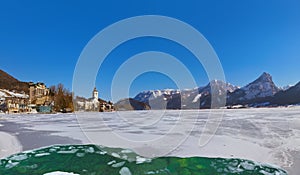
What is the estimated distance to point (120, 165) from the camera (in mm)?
3475

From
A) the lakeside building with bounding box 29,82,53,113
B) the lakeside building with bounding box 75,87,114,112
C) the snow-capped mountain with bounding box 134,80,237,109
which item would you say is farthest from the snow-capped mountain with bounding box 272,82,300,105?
the lakeside building with bounding box 29,82,53,113

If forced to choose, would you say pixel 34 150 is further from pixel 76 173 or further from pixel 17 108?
pixel 17 108

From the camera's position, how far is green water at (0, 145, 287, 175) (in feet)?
10.6

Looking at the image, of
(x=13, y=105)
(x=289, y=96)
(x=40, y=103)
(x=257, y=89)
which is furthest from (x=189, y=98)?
(x=257, y=89)

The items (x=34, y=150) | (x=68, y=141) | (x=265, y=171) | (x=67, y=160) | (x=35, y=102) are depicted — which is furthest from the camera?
(x=35, y=102)

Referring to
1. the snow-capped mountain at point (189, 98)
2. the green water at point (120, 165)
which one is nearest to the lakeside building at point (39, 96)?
the snow-capped mountain at point (189, 98)

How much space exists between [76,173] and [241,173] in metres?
2.63

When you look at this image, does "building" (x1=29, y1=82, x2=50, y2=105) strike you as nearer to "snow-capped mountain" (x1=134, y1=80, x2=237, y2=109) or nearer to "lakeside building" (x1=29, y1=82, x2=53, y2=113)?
"lakeside building" (x1=29, y1=82, x2=53, y2=113)

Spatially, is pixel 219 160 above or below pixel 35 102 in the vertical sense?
below

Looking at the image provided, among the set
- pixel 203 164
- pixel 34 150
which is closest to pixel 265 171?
pixel 203 164

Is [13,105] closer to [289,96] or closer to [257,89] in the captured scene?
[289,96]

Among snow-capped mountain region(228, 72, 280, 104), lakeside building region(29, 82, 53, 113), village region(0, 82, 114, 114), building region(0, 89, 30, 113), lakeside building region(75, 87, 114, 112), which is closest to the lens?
lakeside building region(75, 87, 114, 112)

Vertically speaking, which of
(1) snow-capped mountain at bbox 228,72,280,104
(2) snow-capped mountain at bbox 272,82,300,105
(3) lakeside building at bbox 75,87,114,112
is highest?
(1) snow-capped mountain at bbox 228,72,280,104

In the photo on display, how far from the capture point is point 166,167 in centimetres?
339
